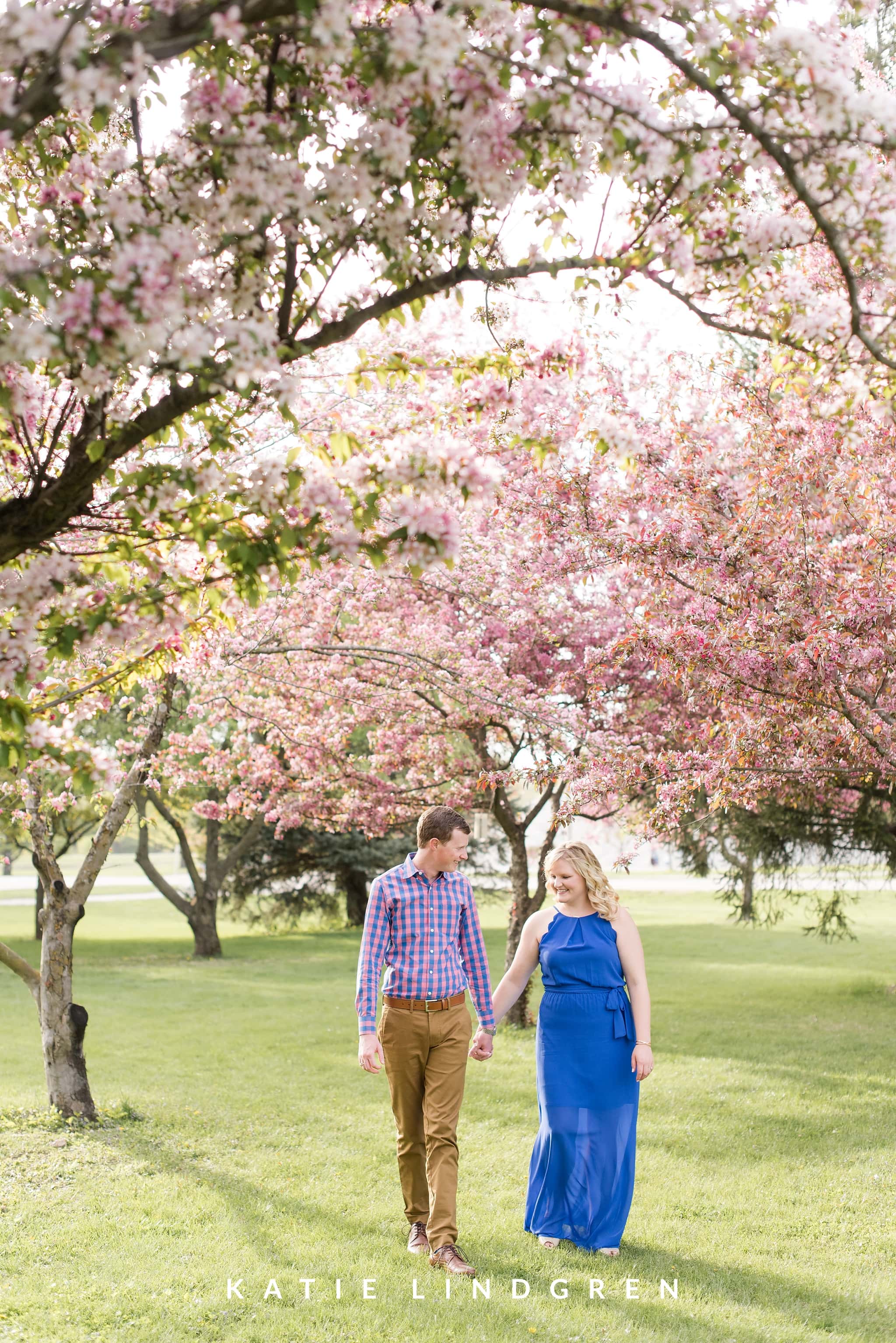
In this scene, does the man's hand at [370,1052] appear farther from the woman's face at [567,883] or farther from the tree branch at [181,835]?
the tree branch at [181,835]

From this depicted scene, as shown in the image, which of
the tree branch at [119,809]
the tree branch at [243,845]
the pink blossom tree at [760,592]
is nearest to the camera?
the pink blossom tree at [760,592]

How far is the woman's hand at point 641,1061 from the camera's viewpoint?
535cm

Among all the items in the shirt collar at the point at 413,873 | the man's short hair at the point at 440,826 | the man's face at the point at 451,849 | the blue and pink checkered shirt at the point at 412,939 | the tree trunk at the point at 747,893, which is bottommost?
the tree trunk at the point at 747,893

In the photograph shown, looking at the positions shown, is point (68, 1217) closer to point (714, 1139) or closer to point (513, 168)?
point (714, 1139)

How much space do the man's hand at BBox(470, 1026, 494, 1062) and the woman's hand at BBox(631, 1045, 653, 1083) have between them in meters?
0.70

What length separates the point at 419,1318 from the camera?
15.1 feet

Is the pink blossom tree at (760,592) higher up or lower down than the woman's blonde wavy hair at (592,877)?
higher up

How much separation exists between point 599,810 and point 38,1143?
20.8 feet

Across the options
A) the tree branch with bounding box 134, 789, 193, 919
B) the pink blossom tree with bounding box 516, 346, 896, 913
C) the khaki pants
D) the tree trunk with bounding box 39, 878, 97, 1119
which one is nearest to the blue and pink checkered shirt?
the khaki pants

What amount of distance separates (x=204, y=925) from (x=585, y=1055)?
19560 mm

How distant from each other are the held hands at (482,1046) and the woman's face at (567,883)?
74cm

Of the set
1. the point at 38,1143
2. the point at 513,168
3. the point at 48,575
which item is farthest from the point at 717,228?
the point at 38,1143

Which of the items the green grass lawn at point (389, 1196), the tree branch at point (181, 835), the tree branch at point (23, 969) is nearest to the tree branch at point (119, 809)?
the tree branch at point (23, 969)

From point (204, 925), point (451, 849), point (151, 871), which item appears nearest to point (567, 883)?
point (451, 849)
